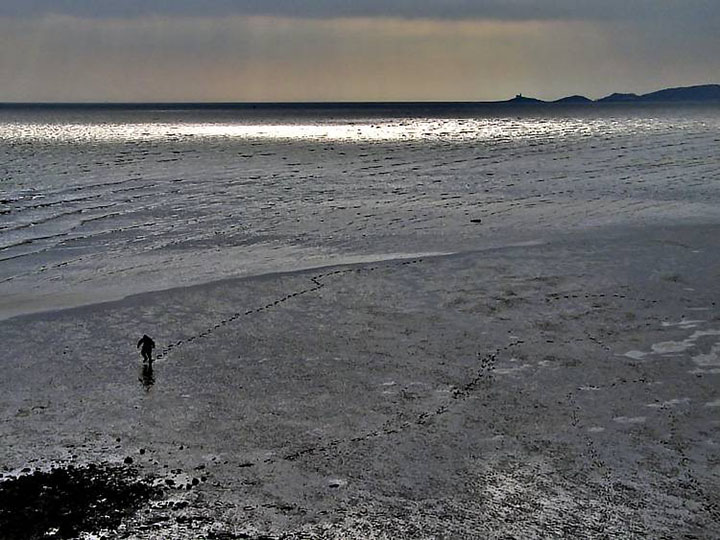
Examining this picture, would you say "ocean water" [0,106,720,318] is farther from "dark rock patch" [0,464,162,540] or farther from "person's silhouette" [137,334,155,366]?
"dark rock patch" [0,464,162,540]

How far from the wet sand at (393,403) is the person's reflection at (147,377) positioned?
87 mm

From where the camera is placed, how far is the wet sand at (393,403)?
13.1 m

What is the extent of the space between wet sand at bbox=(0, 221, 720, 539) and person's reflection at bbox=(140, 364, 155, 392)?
9 cm

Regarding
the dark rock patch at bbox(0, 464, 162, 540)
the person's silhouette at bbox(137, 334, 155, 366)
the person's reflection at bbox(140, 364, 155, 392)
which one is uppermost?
the person's silhouette at bbox(137, 334, 155, 366)

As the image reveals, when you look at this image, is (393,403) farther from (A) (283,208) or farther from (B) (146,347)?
(A) (283,208)

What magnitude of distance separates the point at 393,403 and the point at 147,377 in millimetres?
6008

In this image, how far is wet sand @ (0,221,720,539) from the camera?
1315 centimetres

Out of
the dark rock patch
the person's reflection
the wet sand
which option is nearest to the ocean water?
the wet sand

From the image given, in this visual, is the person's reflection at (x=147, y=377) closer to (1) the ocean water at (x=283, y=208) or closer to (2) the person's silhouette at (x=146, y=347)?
(2) the person's silhouette at (x=146, y=347)

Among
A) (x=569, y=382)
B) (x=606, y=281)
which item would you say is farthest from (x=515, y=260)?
(x=569, y=382)

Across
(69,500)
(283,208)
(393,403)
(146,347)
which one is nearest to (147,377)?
(146,347)

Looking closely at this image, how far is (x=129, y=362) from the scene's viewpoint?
20547 mm

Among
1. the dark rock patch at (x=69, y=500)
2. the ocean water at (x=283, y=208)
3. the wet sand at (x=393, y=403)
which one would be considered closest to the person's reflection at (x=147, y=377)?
the wet sand at (x=393, y=403)

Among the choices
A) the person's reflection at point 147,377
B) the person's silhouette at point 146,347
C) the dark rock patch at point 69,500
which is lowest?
the person's reflection at point 147,377
